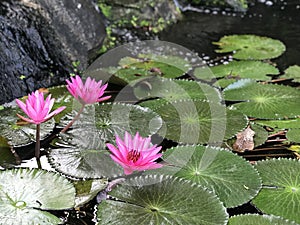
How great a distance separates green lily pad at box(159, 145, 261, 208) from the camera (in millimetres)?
1425

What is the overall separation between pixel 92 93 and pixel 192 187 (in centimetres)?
50

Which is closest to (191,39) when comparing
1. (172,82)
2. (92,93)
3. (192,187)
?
(172,82)

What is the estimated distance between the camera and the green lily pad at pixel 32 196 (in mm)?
1249

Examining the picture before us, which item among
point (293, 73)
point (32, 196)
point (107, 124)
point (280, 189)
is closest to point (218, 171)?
point (280, 189)

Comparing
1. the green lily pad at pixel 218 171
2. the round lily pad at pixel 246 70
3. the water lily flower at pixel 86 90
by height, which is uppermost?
the water lily flower at pixel 86 90

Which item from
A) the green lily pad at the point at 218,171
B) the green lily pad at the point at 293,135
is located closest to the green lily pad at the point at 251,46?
the green lily pad at the point at 293,135

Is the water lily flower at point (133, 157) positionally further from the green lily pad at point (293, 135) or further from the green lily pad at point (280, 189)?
the green lily pad at point (293, 135)

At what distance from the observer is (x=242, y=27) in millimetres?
3520

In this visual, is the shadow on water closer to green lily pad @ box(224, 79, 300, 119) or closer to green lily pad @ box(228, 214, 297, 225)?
green lily pad @ box(224, 79, 300, 119)

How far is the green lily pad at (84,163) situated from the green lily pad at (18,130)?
159 millimetres

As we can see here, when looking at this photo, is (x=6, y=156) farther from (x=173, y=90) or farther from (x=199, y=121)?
(x=173, y=90)

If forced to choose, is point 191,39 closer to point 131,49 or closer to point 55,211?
point 131,49

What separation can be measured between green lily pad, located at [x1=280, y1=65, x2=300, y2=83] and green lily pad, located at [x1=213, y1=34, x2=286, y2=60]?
216 millimetres

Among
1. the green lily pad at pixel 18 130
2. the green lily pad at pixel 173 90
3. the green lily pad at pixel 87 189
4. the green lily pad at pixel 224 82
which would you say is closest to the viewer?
the green lily pad at pixel 87 189
